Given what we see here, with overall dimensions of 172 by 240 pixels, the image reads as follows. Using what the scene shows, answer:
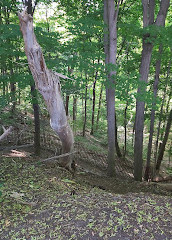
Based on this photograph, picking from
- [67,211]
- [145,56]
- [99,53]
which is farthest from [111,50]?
[67,211]

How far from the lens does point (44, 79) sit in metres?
4.21

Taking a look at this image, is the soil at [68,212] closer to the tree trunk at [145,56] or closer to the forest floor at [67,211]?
the forest floor at [67,211]

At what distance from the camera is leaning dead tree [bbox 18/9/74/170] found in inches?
148

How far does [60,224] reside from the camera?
3.14 metres

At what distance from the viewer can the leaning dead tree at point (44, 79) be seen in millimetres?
3771

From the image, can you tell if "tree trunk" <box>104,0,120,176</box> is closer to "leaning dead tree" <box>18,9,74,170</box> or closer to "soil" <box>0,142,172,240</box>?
"leaning dead tree" <box>18,9,74,170</box>

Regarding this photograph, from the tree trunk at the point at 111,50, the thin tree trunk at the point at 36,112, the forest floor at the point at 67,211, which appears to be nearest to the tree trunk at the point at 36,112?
the thin tree trunk at the point at 36,112

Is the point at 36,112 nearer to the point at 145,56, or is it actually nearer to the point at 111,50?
the point at 111,50

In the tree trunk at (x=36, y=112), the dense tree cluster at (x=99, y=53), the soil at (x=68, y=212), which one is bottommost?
the soil at (x=68, y=212)

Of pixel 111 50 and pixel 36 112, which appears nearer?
pixel 111 50

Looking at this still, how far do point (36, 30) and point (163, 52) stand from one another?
5343 millimetres

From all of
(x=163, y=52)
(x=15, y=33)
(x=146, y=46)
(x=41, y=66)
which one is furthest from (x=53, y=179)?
(x=163, y=52)

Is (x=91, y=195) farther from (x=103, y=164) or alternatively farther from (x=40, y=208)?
(x=103, y=164)

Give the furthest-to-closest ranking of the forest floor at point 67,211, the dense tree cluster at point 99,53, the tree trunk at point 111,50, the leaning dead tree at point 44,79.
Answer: the tree trunk at point 111,50, the dense tree cluster at point 99,53, the leaning dead tree at point 44,79, the forest floor at point 67,211
